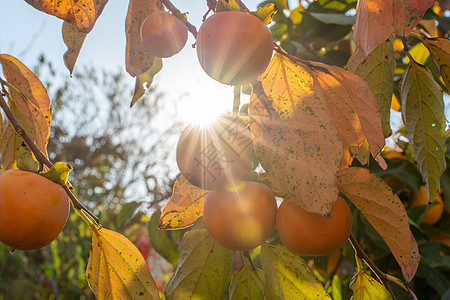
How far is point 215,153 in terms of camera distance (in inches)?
20.6

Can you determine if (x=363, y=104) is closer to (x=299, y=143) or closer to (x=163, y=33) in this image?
(x=299, y=143)

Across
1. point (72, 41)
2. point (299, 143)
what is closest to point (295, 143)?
point (299, 143)

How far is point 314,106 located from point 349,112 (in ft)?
0.30

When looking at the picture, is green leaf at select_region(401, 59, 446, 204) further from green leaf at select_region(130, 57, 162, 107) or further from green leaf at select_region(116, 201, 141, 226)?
green leaf at select_region(116, 201, 141, 226)

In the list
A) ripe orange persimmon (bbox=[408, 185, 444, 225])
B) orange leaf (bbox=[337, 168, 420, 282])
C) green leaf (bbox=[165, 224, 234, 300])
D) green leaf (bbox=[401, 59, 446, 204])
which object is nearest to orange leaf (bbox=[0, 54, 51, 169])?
green leaf (bbox=[165, 224, 234, 300])

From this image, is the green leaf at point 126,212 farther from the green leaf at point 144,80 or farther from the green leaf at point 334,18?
the green leaf at point 334,18

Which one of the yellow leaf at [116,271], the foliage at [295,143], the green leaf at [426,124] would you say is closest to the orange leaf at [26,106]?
the foliage at [295,143]

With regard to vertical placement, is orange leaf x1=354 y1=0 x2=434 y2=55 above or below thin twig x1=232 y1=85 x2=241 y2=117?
above

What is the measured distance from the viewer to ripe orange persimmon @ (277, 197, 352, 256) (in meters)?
0.54

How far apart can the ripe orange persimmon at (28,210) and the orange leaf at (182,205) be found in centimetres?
16

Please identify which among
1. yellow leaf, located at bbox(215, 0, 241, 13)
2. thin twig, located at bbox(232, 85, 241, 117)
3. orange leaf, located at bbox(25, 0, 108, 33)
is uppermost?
orange leaf, located at bbox(25, 0, 108, 33)

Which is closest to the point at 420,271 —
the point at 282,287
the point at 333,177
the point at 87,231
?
the point at 282,287

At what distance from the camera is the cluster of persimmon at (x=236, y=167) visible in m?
0.51

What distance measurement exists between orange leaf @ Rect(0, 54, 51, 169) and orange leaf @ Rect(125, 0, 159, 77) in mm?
195
